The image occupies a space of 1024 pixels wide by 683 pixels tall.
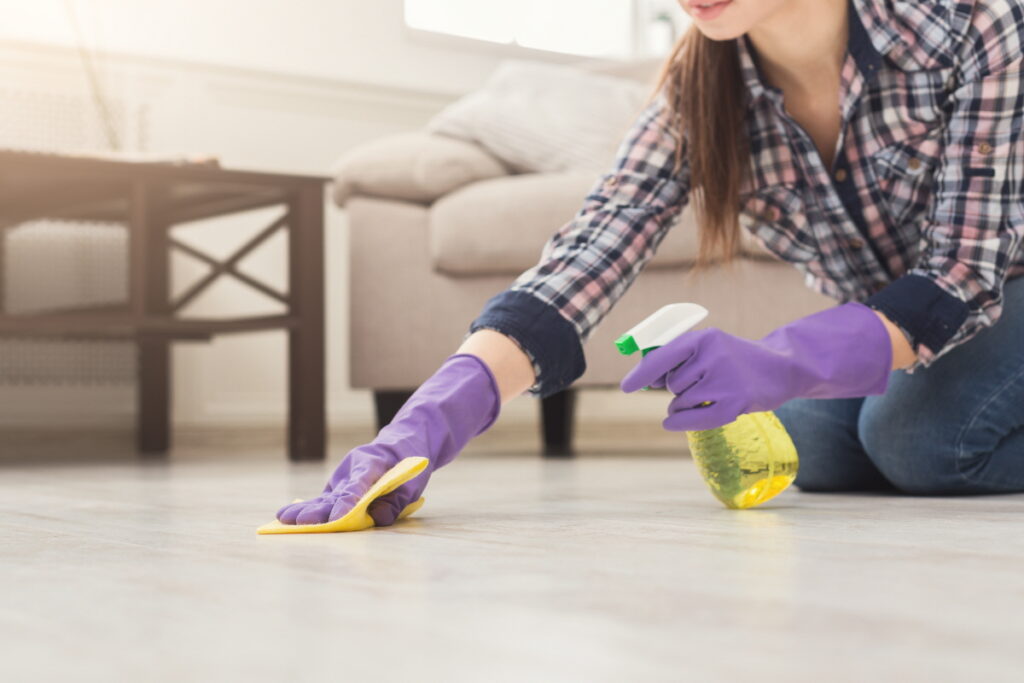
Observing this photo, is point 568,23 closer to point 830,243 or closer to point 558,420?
point 558,420

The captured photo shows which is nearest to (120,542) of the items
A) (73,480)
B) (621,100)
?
(73,480)

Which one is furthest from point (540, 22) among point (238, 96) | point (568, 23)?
point (238, 96)

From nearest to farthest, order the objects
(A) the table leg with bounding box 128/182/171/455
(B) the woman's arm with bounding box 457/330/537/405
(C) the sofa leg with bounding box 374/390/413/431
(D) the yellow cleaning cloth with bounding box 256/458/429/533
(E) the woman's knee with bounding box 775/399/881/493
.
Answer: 1. (D) the yellow cleaning cloth with bounding box 256/458/429/533
2. (B) the woman's arm with bounding box 457/330/537/405
3. (E) the woman's knee with bounding box 775/399/881/493
4. (C) the sofa leg with bounding box 374/390/413/431
5. (A) the table leg with bounding box 128/182/171/455

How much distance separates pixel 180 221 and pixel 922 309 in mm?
1704

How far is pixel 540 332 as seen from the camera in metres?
1.01

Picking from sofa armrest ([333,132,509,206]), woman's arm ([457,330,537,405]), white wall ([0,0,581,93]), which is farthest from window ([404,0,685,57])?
woman's arm ([457,330,537,405])

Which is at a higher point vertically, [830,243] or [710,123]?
[710,123]

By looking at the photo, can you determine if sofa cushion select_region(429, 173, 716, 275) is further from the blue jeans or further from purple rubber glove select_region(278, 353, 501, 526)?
purple rubber glove select_region(278, 353, 501, 526)

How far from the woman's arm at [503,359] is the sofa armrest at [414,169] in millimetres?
1187

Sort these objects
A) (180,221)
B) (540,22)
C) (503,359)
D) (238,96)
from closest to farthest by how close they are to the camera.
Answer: (503,359) → (180,221) → (238,96) → (540,22)

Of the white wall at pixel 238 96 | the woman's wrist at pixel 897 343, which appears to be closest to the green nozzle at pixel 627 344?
the woman's wrist at pixel 897 343

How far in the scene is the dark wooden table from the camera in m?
1.95

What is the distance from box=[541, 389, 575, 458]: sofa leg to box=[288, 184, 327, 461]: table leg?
0.54 meters

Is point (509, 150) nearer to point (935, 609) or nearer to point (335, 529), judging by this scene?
point (335, 529)
